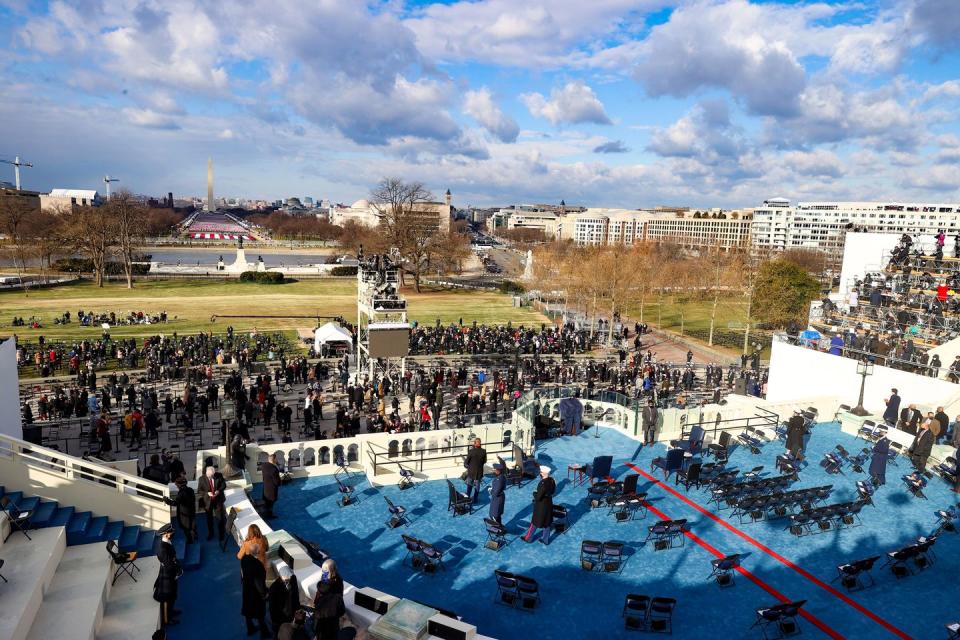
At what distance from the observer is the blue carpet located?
914 cm

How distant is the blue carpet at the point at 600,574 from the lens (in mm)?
9141

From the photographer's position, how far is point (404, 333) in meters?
23.2

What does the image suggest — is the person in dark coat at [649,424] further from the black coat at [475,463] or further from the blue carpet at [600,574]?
the black coat at [475,463]

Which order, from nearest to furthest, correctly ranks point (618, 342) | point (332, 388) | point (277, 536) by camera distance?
point (277, 536) → point (332, 388) → point (618, 342)

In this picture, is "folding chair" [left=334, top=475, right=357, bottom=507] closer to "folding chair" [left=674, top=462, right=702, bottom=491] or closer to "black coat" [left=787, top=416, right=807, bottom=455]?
"folding chair" [left=674, top=462, right=702, bottom=491]

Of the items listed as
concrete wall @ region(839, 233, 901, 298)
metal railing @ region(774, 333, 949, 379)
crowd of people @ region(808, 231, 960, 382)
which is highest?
concrete wall @ region(839, 233, 901, 298)

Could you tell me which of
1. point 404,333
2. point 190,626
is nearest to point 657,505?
point 190,626

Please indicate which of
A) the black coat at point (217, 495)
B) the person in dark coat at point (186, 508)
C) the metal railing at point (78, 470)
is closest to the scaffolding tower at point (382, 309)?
the black coat at point (217, 495)

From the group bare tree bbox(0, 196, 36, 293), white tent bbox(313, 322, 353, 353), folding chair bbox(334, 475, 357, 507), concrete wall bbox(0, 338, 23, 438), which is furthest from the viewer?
bare tree bbox(0, 196, 36, 293)

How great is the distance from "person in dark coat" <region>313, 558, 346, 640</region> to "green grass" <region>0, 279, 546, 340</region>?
110 ft

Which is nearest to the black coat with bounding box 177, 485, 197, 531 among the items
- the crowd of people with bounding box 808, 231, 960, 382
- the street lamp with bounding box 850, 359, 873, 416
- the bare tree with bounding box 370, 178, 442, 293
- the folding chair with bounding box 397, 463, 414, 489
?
the folding chair with bounding box 397, 463, 414, 489

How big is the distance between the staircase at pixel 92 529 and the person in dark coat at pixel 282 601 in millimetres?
3272

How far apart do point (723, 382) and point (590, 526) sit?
19410mm

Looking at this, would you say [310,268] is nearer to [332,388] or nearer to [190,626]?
[332,388]
